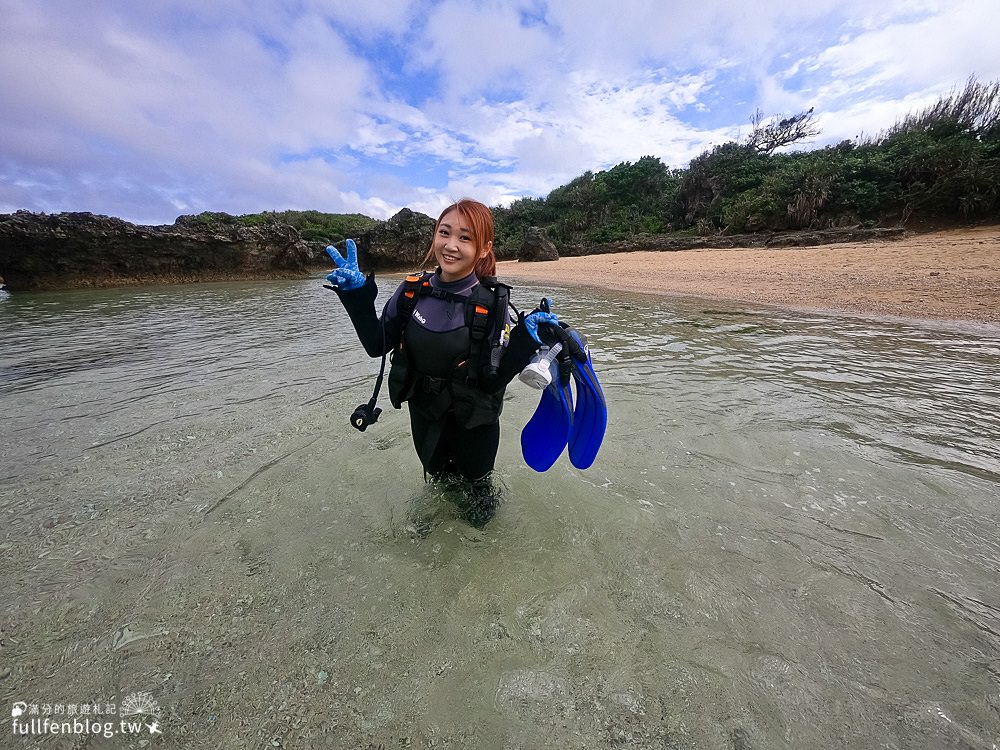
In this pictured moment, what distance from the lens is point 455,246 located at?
1.98m

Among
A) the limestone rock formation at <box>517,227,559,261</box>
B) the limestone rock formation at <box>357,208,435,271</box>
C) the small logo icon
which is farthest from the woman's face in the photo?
the limestone rock formation at <box>357,208,435,271</box>

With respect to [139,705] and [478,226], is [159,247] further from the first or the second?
[139,705]

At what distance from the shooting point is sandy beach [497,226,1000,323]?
325 inches

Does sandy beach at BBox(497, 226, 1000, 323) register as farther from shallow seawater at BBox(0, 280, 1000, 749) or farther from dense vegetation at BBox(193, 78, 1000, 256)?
shallow seawater at BBox(0, 280, 1000, 749)

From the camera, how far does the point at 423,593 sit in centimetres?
185

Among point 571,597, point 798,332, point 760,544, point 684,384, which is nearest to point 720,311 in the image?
point 798,332

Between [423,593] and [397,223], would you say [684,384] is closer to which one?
[423,593]

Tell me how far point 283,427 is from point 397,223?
2974 centimetres

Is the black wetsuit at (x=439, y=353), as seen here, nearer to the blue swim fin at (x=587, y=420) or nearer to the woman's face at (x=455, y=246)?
the woman's face at (x=455, y=246)

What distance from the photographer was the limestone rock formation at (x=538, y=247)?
1125 inches

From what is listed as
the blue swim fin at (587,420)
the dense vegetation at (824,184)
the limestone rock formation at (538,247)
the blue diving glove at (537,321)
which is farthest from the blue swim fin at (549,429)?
the limestone rock formation at (538,247)

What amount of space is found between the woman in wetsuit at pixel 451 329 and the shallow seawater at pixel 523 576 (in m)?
0.79

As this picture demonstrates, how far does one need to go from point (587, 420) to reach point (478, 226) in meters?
1.18

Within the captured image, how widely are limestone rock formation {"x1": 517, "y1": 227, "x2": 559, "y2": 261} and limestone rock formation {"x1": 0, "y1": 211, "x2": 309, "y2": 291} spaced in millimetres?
15279
